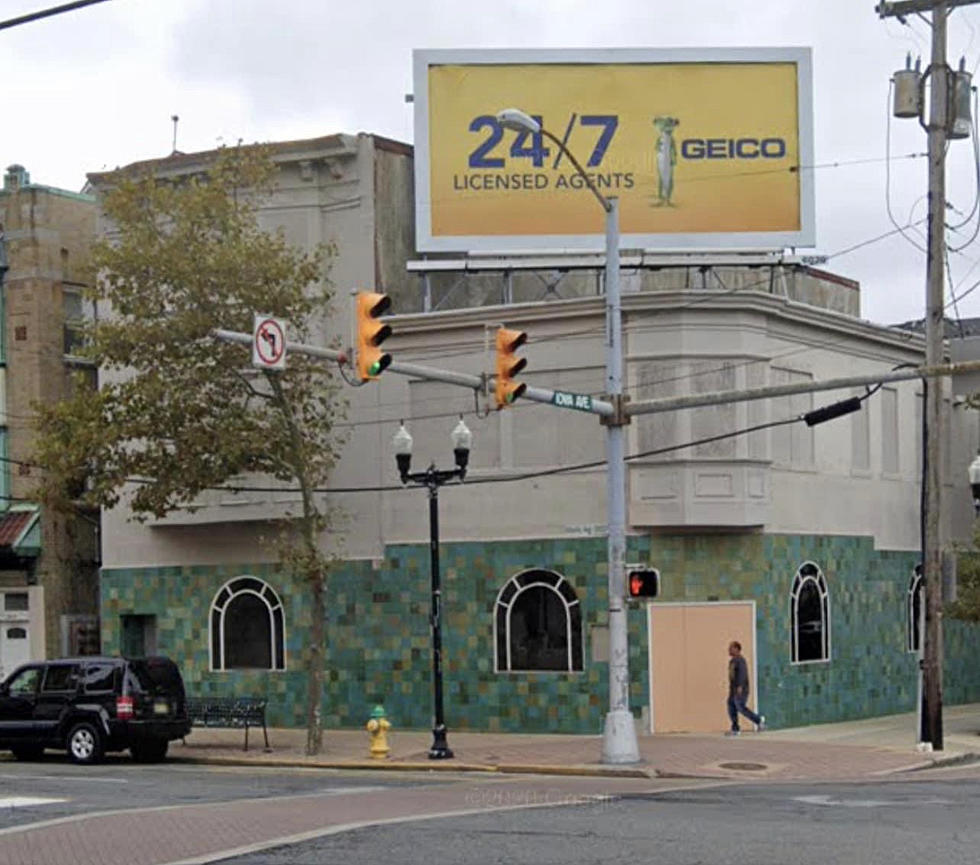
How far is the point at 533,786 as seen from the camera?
74.8 ft

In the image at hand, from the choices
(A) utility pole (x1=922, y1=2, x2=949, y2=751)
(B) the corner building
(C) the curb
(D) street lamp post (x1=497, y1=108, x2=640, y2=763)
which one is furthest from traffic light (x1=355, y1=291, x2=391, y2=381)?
(B) the corner building

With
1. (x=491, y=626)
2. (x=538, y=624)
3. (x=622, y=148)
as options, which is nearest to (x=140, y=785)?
(x=491, y=626)

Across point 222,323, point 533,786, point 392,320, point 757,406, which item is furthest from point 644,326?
point 533,786

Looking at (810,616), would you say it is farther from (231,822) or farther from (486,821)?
(231,822)

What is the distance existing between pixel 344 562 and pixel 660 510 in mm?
6541

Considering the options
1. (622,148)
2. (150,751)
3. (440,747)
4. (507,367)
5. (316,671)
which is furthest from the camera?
(622,148)

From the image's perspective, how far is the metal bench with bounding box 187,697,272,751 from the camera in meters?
30.2

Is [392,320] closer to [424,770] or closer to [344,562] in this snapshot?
[344,562]

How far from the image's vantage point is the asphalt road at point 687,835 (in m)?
14.9

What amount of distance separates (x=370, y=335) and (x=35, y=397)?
65.1 ft

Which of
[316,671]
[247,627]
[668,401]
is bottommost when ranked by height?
[316,671]

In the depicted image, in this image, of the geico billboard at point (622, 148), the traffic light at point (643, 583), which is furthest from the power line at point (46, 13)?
the geico billboard at point (622, 148)

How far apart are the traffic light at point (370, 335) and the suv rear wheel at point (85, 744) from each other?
10728 millimetres

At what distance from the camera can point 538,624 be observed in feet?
105
